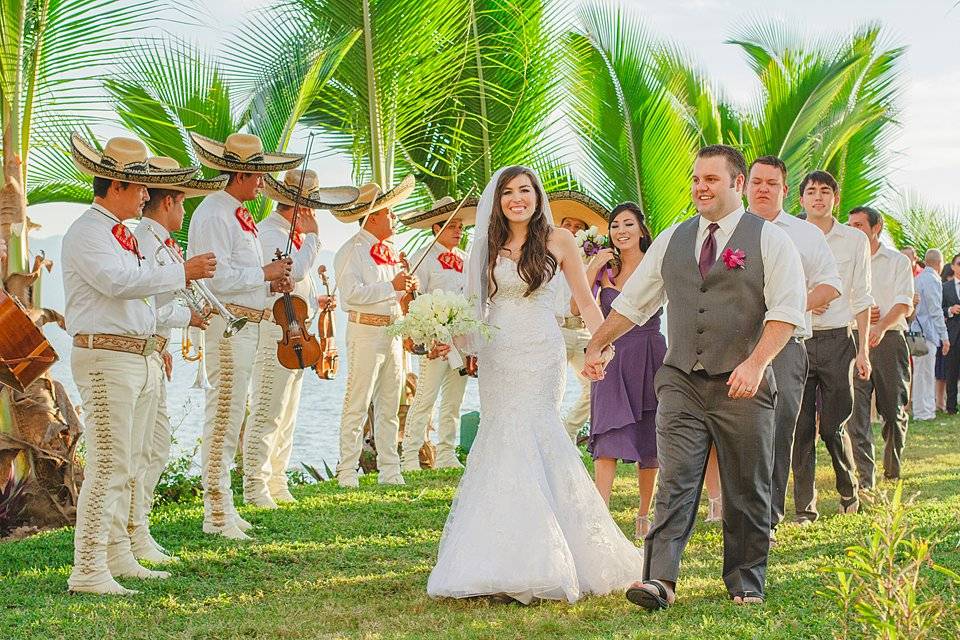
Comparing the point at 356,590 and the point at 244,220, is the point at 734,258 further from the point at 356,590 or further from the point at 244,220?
the point at 244,220

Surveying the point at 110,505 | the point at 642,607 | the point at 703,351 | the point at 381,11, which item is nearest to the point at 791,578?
the point at 642,607

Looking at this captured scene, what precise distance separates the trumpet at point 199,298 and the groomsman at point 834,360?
414cm

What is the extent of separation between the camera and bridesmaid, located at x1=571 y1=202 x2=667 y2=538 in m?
8.05

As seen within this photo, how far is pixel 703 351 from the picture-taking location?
19.2 feet

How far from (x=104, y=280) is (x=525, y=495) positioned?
2604 mm

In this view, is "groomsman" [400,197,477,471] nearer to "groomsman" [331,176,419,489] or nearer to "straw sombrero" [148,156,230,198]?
"groomsman" [331,176,419,489]

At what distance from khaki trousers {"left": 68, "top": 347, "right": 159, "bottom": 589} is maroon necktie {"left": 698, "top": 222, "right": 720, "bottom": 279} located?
3239mm

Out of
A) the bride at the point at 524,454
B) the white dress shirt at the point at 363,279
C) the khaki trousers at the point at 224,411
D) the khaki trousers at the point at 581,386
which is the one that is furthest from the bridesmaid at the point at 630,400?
the white dress shirt at the point at 363,279

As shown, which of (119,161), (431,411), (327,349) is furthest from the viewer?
(431,411)

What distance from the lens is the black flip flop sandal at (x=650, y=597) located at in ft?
18.9

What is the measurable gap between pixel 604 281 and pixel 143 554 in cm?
375

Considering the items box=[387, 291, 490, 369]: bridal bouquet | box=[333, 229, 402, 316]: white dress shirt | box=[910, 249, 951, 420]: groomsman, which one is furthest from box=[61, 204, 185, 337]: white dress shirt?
box=[910, 249, 951, 420]: groomsman

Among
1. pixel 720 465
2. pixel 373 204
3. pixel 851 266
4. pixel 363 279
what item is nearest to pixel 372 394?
pixel 363 279

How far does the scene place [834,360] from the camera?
862 centimetres
